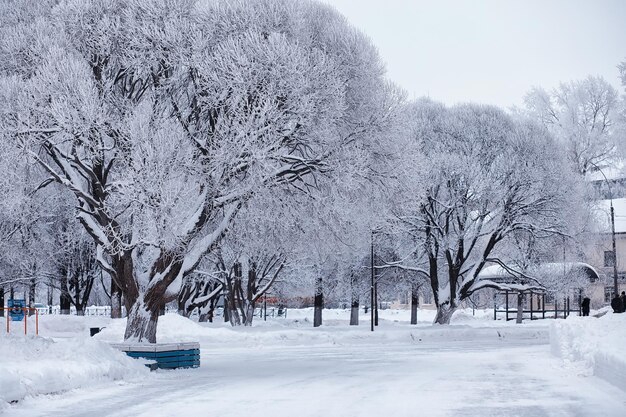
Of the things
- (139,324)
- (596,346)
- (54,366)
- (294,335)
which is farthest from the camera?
(294,335)

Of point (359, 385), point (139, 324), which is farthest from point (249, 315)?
point (359, 385)

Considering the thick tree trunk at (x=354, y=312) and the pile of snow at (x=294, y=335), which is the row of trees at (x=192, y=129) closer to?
the pile of snow at (x=294, y=335)

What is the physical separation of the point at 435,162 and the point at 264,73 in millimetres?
24683

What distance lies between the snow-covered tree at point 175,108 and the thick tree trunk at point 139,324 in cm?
3

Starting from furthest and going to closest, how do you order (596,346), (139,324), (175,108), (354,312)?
1. (354,312)
2. (175,108)
3. (139,324)
4. (596,346)

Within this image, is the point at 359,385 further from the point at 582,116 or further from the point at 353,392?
the point at 582,116

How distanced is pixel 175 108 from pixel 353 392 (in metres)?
10.4

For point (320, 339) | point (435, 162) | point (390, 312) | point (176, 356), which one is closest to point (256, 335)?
point (320, 339)

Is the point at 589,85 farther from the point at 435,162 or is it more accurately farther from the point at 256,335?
the point at 256,335

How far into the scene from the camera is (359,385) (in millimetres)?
17797

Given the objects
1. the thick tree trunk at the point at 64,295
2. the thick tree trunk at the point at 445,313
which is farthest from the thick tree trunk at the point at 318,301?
the thick tree trunk at the point at 64,295

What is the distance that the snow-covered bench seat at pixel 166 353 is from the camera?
2150 cm

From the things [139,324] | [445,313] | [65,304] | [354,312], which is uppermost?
[139,324]

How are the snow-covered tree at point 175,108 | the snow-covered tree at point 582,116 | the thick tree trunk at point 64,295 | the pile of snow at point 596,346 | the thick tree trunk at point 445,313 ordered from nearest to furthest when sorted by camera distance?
1. the pile of snow at point 596,346
2. the snow-covered tree at point 175,108
3. the thick tree trunk at point 445,313
4. the thick tree trunk at point 64,295
5. the snow-covered tree at point 582,116
